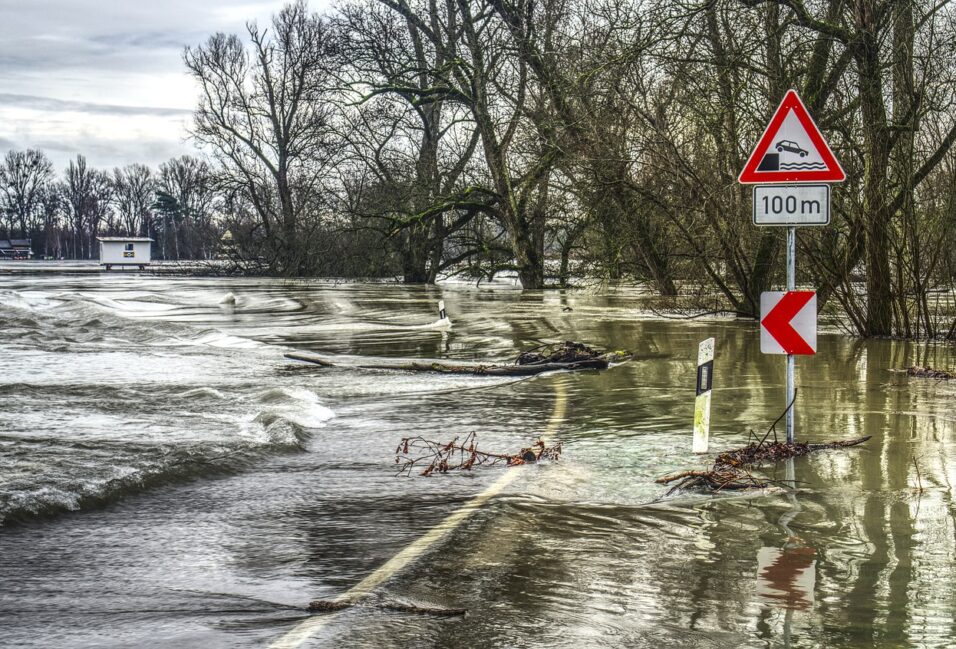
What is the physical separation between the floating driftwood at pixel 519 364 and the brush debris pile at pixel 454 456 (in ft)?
18.5

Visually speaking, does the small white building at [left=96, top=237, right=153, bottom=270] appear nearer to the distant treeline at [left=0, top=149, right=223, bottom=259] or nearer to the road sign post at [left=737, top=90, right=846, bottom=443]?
the distant treeline at [left=0, top=149, right=223, bottom=259]

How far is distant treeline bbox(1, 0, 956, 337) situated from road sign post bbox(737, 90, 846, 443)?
31.3 ft

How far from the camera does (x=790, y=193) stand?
8.34m

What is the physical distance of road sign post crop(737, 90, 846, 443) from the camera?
26.9 feet

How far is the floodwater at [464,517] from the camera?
14.5 feet

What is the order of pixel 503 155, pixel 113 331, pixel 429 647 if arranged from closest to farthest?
pixel 429 647 → pixel 113 331 → pixel 503 155

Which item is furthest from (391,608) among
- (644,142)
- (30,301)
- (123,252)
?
(123,252)

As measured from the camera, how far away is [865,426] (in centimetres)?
948

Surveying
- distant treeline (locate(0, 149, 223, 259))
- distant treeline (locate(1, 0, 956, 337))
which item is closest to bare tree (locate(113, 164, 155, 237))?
distant treeline (locate(0, 149, 223, 259))

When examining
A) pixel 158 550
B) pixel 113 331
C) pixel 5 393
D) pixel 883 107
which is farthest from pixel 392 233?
pixel 158 550

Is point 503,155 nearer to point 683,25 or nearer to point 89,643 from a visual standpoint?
point 683,25

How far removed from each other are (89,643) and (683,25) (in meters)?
17.0

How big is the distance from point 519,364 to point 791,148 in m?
7.30

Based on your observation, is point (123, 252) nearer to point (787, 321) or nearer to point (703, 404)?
point (703, 404)
